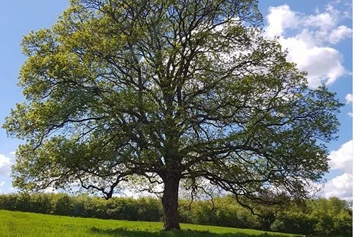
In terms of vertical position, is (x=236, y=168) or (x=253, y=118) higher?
(x=253, y=118)

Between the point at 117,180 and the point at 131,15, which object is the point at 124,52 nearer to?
the point at 131,15

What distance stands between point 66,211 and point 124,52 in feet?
152

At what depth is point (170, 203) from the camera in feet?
92.7

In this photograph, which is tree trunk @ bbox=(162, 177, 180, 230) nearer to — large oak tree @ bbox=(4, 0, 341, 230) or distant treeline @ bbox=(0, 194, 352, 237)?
large oak tree @ bbox=(4, 0, 341, 230)

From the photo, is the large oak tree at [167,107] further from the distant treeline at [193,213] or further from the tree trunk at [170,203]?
the distant treeline at [193,213]

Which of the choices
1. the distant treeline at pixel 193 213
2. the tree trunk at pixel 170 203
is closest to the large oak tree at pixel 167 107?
the tree trunk at pixel 170 203

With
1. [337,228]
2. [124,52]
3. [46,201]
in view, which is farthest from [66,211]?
[124,52]

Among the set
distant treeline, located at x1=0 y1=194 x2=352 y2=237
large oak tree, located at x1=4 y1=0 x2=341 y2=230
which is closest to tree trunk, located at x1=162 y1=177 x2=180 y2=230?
large oak tree, located at x1=4 y1=0 x2=341 y2=230

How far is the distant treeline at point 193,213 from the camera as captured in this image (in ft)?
208

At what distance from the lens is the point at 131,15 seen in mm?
30750

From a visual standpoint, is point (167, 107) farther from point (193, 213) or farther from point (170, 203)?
point (193, 213)

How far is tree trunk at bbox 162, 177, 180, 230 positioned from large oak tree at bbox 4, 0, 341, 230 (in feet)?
0.22

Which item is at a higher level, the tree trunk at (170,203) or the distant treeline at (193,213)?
the distant treeline at (193,213)

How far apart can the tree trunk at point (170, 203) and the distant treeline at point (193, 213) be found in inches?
1287
